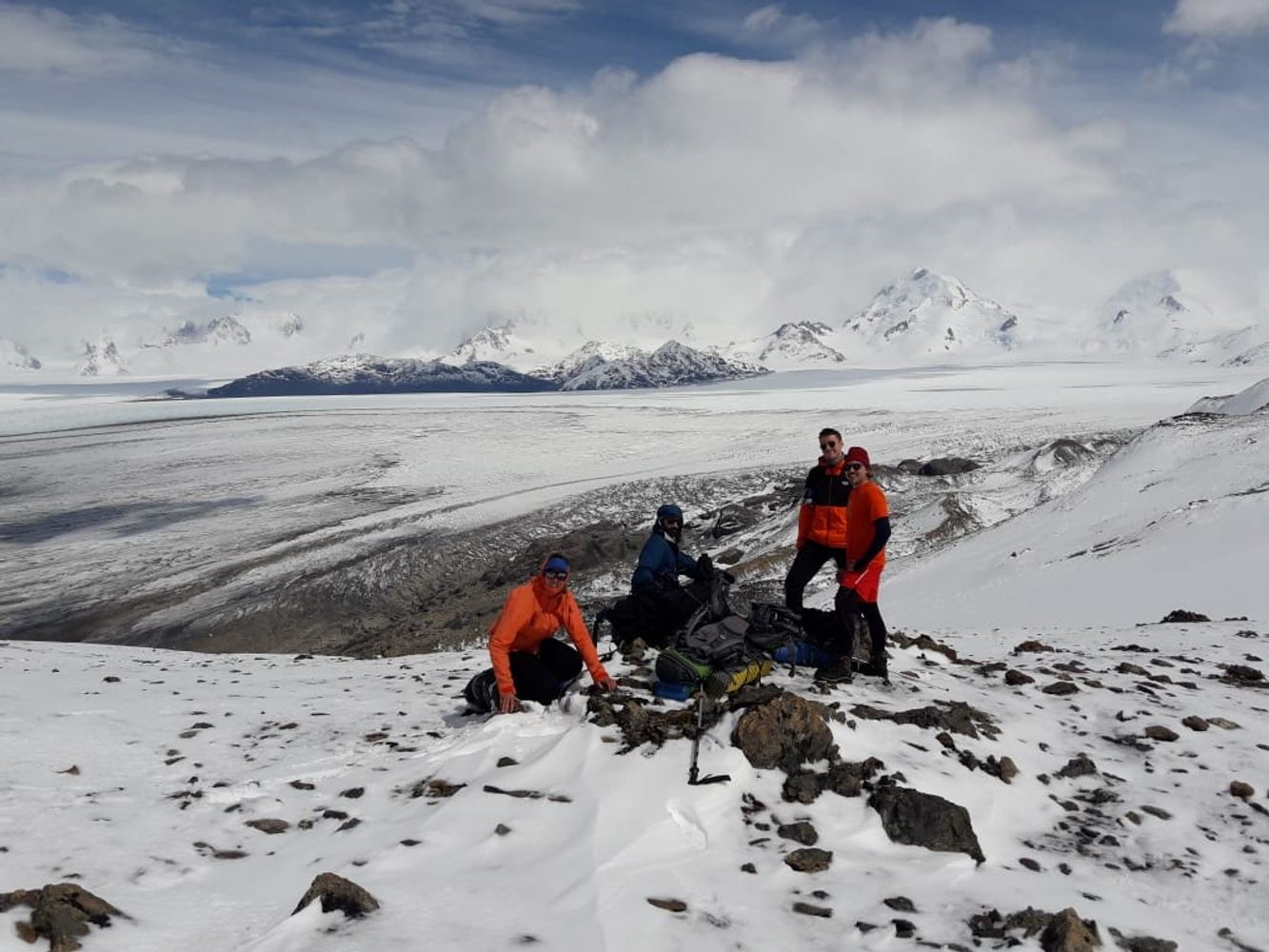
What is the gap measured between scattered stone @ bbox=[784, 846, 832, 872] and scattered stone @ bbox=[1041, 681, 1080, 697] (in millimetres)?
4250

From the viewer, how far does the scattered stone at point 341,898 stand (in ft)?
A: 15.0

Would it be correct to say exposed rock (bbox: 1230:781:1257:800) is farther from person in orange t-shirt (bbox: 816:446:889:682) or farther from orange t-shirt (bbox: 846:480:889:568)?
orange t-shirt (bbox: 846:480:889:568)

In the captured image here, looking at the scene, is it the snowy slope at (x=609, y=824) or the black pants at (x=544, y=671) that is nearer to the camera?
the snowy slope at (x=609, y=824)

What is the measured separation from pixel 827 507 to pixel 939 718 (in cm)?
262

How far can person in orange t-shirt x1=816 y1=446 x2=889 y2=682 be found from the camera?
7973 mm

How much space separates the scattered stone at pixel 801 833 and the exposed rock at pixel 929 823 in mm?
508

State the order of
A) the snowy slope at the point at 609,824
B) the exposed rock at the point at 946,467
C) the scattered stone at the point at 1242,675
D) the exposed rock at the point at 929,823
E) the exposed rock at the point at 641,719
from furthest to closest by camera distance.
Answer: the exposed rock at the point at 946,467 < the scattered stone at the point at 1242,675 < the exposed rock at the point at 641,719 < the exposed rock at the point at 929,823 < the snowy slope at the point at 609,824

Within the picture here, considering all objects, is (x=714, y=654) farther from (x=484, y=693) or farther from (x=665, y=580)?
(x=484, y=693)

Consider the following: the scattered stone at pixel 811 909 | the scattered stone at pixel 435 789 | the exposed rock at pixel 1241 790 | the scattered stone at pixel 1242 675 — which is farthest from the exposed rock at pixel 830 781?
the scattered stone at pixel 1242 675

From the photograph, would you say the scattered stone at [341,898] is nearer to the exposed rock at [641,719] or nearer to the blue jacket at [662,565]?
the exposed rock at [641,719]

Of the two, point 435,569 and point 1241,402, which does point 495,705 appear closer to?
point 435,569

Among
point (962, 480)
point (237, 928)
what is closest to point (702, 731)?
point (237, 928)

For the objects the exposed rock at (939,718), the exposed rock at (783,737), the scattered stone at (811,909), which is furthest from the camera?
the exposed rock at (939,718)

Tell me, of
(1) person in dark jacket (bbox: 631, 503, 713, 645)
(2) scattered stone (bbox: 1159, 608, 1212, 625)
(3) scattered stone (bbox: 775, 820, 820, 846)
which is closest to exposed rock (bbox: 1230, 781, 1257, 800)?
(3) scattered stone (bbox: 775, 820, 820, 846)
